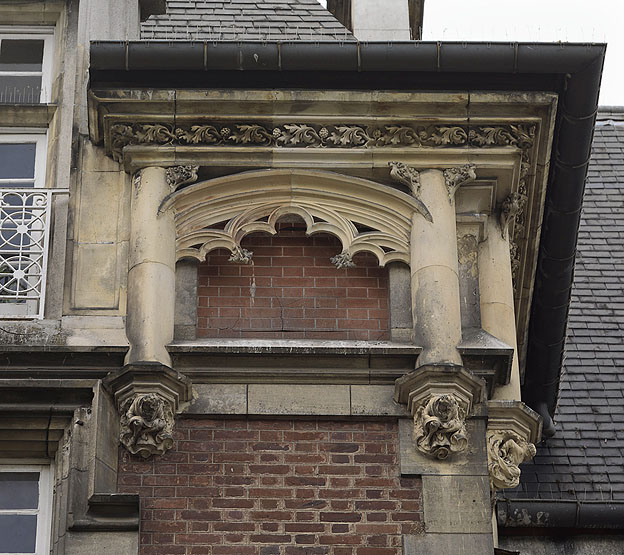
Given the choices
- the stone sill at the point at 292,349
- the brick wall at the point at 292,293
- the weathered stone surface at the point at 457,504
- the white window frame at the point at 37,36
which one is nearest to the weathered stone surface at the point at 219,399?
the stone sill at the point at 292,349

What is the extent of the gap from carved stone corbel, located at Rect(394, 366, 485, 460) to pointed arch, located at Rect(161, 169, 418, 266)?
3.63 ft

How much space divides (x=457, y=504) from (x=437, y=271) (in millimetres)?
1513

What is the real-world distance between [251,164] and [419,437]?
7.06ft

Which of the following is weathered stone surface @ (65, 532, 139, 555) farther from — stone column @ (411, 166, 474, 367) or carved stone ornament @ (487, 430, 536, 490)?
carved stone ornament @ (487, 430, 536, 490)

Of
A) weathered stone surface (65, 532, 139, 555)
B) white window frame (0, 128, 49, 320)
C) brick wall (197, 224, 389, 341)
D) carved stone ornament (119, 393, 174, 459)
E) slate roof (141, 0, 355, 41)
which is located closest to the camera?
weathered stone surface (65, 532, 139, 555)

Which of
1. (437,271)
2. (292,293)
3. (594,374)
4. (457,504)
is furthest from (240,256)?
(594,374)

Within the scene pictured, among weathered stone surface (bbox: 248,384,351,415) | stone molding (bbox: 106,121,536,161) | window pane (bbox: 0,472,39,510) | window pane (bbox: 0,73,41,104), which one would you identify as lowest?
window pane (bbox: 0,472,39,510)

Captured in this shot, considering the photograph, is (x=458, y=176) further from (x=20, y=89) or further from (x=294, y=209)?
(x=20, y=89)

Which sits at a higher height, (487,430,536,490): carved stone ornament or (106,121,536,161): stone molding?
(106,121,536,161): stone molding

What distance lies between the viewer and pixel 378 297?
11.2 meters

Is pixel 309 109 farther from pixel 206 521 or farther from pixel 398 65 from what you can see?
pixel 206 521

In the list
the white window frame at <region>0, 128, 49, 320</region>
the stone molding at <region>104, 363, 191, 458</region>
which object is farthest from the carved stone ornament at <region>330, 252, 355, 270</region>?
the white window frame at <region>0, 128, 49, 320</region>

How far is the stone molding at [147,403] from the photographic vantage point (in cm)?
1034

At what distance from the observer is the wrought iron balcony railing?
1102 centimetres
